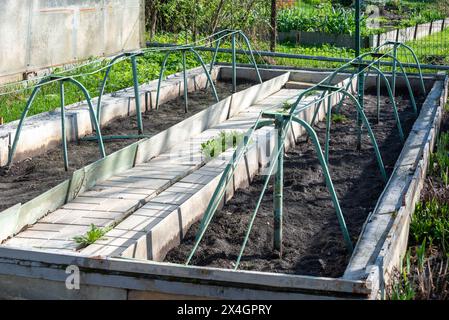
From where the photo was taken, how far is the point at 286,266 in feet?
19.2

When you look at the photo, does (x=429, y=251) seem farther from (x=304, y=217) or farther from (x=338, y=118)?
(x=338, y=118)

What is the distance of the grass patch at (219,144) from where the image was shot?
8328mm

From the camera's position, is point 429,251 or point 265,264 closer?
point 265,264

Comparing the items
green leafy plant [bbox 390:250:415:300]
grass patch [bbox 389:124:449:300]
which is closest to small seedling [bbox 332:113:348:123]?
grass patch [bbox 389:124:449:300]

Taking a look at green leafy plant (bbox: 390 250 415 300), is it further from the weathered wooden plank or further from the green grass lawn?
the green grass lawn

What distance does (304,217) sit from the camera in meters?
6.89

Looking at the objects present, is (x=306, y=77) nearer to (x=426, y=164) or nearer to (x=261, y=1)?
(x=261, y=1)

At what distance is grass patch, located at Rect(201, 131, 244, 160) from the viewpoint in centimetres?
833

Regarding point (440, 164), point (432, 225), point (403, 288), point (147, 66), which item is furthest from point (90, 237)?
point (147, 66)

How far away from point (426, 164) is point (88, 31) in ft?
24.4

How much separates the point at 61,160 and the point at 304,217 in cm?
272

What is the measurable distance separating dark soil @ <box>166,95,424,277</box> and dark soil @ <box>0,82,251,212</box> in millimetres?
1593

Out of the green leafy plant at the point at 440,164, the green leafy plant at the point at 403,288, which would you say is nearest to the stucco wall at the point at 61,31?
the green leafy plant at the point at 440,164

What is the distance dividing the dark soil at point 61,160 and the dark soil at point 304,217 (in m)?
1.59
